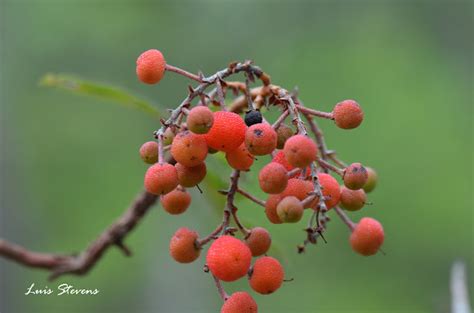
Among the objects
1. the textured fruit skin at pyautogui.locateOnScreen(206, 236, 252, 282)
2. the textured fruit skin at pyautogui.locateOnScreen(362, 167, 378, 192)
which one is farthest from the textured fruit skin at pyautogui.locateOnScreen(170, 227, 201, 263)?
the textured fruit skin at pyautogui.locateOnScreen(362, 167, 378, 192)

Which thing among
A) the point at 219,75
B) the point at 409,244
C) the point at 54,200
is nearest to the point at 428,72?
the point at 409,244

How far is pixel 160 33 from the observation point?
18984mm

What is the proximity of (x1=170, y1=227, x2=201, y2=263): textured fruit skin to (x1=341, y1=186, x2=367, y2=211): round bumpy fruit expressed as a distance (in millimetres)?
400

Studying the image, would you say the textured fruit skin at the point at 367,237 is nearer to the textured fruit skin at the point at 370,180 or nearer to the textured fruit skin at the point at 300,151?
the textured fruit skin at the point at 370,180

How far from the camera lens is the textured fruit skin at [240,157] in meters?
1.59

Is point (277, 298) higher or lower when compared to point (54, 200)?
higher

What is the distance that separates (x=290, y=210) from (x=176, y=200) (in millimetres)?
380

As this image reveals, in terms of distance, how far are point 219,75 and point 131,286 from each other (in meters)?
14.7

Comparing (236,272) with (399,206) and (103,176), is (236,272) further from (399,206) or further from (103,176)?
(103,176)

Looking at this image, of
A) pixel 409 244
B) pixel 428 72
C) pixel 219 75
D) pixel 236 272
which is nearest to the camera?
pixel 236 272

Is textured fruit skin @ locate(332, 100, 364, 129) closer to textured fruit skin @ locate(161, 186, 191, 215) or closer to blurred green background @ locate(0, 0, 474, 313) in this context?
textured fruit skin @ locate(161, 186, 191, 215)

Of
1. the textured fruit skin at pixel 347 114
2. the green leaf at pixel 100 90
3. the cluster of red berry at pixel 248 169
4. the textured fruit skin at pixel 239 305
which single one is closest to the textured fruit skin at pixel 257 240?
the cluster of red berry at pixel 248 169

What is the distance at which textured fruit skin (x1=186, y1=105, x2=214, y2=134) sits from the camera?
4.88 ft

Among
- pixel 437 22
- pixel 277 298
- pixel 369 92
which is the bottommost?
pixel 277 298
